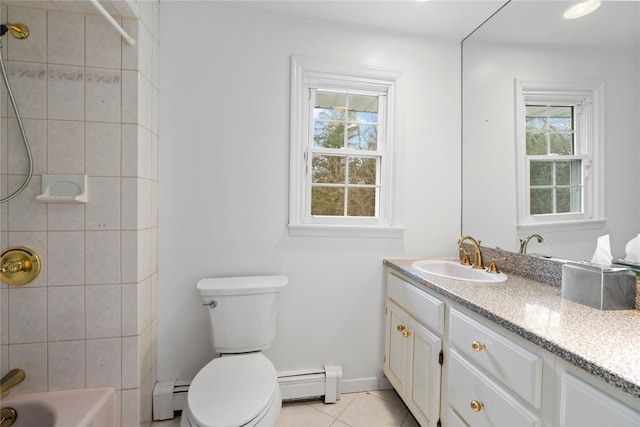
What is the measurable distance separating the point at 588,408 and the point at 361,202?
1.39m

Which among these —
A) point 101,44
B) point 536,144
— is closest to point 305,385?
point 536,144

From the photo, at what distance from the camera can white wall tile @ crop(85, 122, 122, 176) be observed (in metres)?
1.31

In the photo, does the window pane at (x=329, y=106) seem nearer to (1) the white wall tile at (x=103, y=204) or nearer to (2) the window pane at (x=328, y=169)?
(2) the window pane at (x=328, y=169)

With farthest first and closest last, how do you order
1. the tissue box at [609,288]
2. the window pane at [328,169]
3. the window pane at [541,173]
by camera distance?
1. the window pane at [328,169]
2. the window pane at [541,173]
3. the tissue box at [609,288]

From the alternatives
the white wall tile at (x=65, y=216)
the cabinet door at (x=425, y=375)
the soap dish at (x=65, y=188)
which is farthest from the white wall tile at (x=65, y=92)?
the cabinet door at (x=425, y=375)

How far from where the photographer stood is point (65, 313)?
131 cm

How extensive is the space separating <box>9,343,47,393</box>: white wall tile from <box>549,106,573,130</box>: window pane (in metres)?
2.65

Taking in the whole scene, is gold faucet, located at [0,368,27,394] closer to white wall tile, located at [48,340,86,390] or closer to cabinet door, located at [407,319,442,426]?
white wall tile, located at [48,340,86,390]

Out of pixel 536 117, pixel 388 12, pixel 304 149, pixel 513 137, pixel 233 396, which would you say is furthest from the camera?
pixel 304 149

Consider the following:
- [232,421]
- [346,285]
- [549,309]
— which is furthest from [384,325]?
[232,421]

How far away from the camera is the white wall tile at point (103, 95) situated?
1.30 meters

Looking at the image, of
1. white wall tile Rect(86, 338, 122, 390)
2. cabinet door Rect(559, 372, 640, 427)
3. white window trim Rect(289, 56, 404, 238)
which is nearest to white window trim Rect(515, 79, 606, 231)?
white window trim Rect(289, 56, 404, 238)

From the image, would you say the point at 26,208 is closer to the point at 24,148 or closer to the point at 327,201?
A: the point at 24,148

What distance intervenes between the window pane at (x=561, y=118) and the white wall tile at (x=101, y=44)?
211 centimetres
